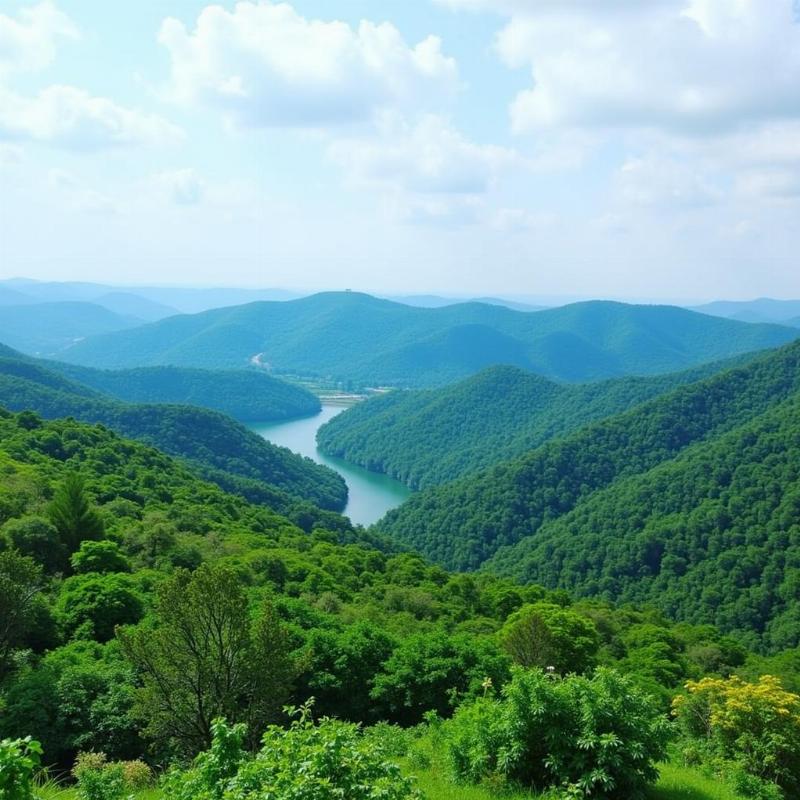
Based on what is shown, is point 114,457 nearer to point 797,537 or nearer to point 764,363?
point 797,537

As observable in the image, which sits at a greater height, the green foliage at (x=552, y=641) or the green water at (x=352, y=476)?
the green foliage at (x=552, y=641)

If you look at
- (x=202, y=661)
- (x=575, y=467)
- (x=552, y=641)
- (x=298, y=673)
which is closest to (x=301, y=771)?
(x=202, y=661)

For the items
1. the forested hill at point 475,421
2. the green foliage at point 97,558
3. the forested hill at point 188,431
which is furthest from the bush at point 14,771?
the forested hill at point 475,421

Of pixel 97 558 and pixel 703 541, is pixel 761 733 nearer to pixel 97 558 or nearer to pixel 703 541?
pixel 97 558

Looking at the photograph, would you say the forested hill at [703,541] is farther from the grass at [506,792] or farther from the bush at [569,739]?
the bush at [569,739]

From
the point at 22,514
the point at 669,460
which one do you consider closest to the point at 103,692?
the point at 22,514

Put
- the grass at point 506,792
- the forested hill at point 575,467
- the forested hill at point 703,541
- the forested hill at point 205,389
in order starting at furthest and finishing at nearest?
the forested hill at point 205,389, the forested hill at point 575,467, the forested hill at point 703,541, the grass at point 506,792
